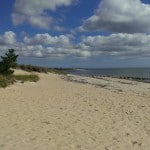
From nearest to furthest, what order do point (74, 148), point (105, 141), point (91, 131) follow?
point (74, 148), point (105, 141), point (91, 131)

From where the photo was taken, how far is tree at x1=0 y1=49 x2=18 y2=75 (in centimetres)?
3664

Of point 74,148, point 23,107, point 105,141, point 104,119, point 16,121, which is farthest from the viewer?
point 23,107

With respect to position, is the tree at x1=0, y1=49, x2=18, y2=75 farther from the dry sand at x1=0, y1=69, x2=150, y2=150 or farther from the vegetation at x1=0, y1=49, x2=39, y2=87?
the dry sand at x1=0, y1=69, x2=150, y2=150

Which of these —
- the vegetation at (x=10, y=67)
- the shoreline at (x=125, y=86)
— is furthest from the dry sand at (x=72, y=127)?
the vegetation at (x=10, y=67)

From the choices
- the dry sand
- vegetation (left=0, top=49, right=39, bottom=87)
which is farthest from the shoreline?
the dry sand

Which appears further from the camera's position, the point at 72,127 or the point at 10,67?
the point at 10,67

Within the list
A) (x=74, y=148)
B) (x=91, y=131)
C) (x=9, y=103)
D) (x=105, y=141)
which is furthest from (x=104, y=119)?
(x=9, y=103)

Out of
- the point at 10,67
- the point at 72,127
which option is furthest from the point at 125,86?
the point at 72,127

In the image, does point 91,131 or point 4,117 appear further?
point 4,117

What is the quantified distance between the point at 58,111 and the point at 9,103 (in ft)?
11.0

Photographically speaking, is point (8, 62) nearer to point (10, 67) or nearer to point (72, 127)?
point (10, 67)

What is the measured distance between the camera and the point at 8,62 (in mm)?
38438

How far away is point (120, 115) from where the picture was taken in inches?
572

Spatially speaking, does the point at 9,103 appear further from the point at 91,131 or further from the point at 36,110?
the point at 91,131
